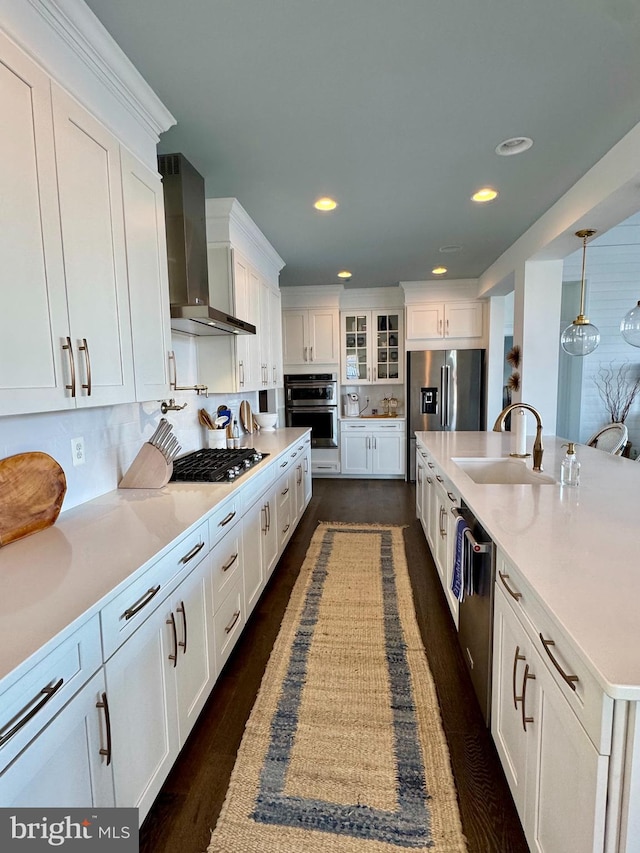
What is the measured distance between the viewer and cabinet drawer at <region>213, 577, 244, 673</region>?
180 cm

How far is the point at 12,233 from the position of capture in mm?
1159

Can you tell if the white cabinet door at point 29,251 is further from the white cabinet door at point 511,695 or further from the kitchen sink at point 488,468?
the kitchen sink at point 488,468

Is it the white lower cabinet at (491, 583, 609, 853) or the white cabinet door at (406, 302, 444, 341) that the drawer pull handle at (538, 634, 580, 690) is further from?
the white cabinet door at (406, 302, 444, 341)

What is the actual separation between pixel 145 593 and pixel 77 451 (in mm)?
868

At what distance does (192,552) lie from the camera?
4.99 ft

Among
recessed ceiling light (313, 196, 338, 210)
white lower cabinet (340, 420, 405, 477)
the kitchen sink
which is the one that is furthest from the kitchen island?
white lower cabinet (340, 420, 405, 477)

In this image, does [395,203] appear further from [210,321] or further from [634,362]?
[634,362]

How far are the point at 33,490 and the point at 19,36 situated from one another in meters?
1.36

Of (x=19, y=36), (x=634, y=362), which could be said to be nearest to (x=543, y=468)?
(x=19, y=36)

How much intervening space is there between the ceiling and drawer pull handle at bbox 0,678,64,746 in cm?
202

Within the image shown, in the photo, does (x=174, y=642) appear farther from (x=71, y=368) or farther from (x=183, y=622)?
(x=71, y=368)

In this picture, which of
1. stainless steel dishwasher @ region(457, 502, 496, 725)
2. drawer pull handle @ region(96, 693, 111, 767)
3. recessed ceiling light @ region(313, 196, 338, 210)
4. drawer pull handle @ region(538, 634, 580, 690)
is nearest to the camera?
drawer pull handle @ region(538, 634, 580, 690)

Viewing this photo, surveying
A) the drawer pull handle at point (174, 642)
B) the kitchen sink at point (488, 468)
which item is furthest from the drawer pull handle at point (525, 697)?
the kitchen sink at point (488, 468)

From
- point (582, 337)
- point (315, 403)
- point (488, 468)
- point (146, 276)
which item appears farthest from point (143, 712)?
point (315, 403)
